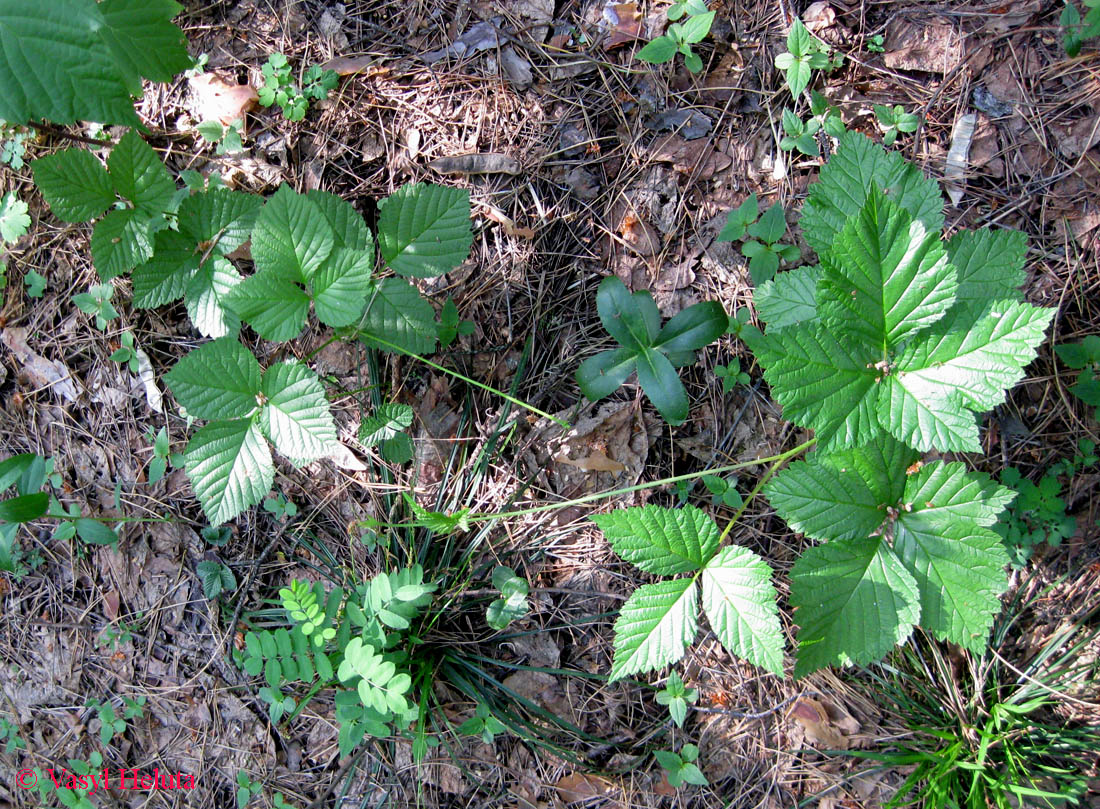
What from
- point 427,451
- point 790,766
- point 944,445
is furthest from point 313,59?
point 790,766

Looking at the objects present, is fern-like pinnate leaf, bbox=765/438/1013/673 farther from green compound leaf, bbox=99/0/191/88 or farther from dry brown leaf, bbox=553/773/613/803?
green compound leaf, bbox=99/0/191/88

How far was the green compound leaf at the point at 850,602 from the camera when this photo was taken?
1.41m

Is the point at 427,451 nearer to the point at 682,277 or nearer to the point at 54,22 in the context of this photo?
the point at 682,277

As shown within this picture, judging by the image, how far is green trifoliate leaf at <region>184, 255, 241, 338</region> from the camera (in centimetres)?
182

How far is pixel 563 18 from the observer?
1939 millimetres

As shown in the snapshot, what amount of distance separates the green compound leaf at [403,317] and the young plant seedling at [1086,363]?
5.45 feet

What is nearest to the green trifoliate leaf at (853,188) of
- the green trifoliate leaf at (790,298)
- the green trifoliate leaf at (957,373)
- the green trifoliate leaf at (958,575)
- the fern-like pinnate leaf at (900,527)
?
the green trifoliate leaf at (790,298)

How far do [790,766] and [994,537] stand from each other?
3.04 feet

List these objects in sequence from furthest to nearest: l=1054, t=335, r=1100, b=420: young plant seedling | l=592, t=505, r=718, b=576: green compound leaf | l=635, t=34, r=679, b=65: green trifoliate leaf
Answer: l=635, t=34, r=679, b=65: green trifoliate leaf → l=1054, t=335, r=1100, b=420: young plant seedling → l=592, t=505, r=718, b=576: green compound leaf

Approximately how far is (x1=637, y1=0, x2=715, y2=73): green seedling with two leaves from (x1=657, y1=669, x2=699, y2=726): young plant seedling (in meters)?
1.70

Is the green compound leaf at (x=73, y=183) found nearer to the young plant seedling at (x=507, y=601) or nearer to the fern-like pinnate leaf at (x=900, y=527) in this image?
the young plant seedling at (x=507, y=601)

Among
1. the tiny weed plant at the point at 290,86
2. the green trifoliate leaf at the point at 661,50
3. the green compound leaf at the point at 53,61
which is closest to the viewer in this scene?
the green compound leaf at the point at 53,61

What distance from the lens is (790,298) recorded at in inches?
61.6

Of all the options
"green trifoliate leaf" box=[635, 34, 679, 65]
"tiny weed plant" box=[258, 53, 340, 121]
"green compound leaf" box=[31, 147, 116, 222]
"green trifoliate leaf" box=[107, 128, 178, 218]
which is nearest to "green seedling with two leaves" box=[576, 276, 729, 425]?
"green trifoliate leaf" box=[635, 34, 679, 65]
